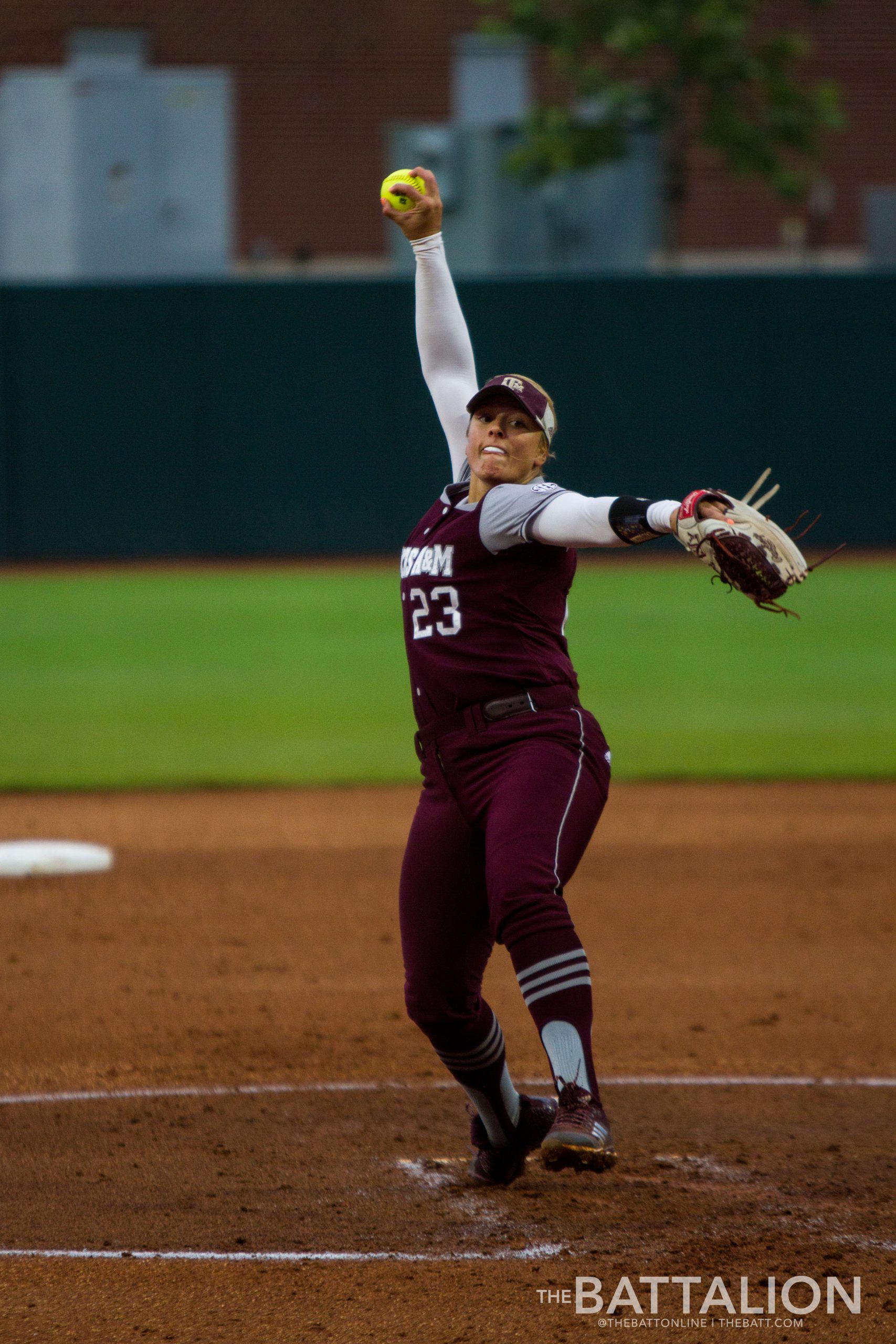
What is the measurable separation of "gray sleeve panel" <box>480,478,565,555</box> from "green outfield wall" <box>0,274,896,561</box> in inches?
598

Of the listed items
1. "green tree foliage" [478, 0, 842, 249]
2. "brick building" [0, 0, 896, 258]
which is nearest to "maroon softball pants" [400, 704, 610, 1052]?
"green tree foliage" [478, 0, 842, 249]

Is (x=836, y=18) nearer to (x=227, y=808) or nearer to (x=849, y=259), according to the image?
(x=849, y=259)

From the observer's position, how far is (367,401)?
1848 cm

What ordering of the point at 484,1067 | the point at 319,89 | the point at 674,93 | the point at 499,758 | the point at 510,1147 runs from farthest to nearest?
the point at 319,89 → the point at 674,93 → the point at 510,1147 → the point at 484,1067 → the point at 499,758

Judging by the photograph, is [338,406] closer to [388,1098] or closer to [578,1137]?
[388,1098]

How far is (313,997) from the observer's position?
531cm

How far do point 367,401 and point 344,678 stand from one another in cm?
689

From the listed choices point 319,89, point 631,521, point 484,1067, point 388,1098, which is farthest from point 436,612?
point 319,89

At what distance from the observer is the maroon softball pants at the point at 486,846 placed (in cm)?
326

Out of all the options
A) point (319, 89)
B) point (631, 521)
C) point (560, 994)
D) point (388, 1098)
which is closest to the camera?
point (631, 521)

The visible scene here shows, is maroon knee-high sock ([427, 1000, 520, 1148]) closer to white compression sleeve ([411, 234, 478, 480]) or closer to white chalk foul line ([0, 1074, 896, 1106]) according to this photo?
white chalk foul line ([0, 1074, 896, 1106])

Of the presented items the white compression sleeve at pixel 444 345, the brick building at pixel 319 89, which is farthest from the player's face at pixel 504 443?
the brick building at pixel 319 89

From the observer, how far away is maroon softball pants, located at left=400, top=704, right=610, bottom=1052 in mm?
3262

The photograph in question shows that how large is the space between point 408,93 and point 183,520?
389 inches
